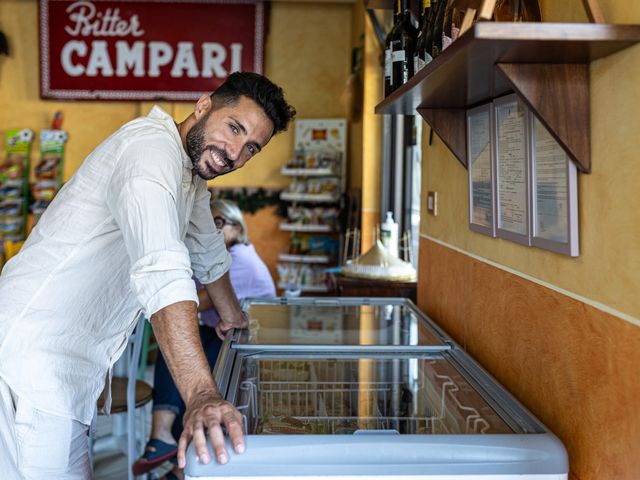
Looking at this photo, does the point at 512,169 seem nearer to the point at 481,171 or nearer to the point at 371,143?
the point at 481,171

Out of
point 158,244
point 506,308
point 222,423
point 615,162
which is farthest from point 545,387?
point 158,244

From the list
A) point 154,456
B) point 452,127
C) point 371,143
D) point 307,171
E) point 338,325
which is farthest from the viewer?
point 307,171

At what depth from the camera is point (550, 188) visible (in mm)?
1381

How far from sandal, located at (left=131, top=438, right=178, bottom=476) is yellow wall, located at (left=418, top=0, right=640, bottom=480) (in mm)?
1978

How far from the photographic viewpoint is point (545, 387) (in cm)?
147

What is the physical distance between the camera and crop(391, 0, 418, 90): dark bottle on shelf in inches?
79.2

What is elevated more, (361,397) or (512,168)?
(512,168)

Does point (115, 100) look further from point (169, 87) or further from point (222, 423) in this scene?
point (222, 423)

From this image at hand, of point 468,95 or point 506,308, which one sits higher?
point 468,95

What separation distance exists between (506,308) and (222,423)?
2.56 ft

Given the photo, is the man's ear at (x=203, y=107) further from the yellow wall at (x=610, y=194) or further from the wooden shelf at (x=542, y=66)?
the yellow wall at (x=610, y=194)

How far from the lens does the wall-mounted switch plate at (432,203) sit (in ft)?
8.14

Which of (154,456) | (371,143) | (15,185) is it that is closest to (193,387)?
(154,456)

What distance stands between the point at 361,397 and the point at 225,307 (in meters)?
0.70
